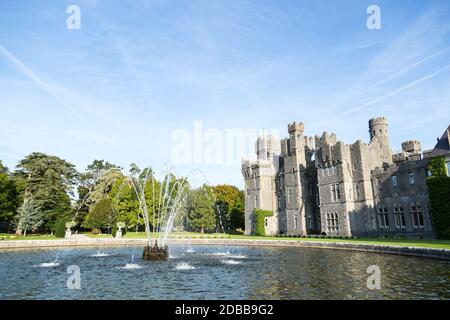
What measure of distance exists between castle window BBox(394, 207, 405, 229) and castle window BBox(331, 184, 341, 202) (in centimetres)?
724

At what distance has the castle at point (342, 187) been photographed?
37.1 meters

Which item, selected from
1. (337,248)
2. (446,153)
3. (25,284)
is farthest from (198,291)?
(446,153)

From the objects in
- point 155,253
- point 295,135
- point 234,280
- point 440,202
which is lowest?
point 234,280

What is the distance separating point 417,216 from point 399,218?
2366mm

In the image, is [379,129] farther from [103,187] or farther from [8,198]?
[8,198]

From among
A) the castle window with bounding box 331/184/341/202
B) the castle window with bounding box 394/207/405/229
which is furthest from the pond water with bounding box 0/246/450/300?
the castle window with bounding box 331/184/341/202

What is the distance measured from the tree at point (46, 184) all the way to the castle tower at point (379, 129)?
5004 centimetres

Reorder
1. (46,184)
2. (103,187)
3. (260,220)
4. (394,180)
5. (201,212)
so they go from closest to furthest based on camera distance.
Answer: (394,180) < (260,220) < (46,184) < (103,187) < (201,212)

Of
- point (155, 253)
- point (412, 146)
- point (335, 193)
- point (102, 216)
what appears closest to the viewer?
point (155, 253)

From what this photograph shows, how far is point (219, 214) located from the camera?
233 feet

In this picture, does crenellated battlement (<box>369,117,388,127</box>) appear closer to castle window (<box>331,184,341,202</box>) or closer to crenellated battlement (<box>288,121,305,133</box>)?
crenellated battlement (<box>288,121,305,133</box>)

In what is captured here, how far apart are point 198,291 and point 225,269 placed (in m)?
5.80

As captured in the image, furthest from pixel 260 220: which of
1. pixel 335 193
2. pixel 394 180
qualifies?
pixel 394 180

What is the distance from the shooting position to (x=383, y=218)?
39.9 metres
